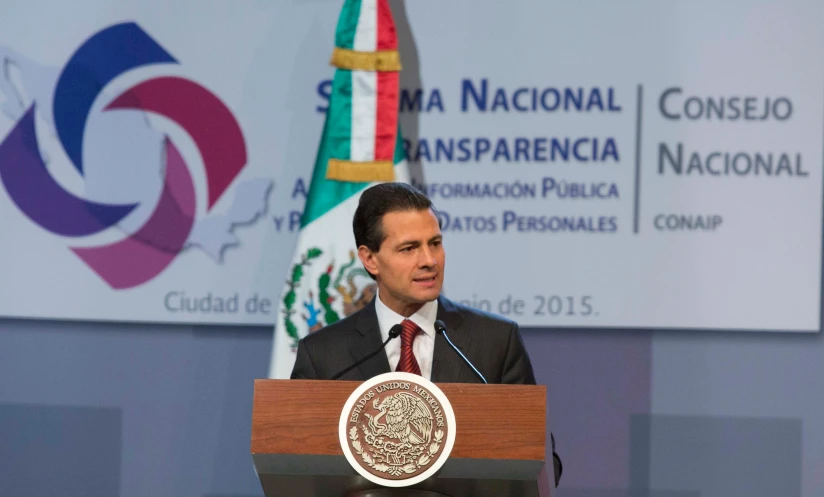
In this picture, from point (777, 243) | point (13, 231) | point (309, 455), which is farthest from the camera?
point (13, 231)

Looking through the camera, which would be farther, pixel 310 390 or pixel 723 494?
pixel 723 494

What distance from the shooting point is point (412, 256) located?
2.68 m

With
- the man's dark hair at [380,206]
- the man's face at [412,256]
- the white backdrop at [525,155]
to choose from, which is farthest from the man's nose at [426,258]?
the white backdrop at [525,155]

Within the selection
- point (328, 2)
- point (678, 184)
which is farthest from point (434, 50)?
point (678, 184)

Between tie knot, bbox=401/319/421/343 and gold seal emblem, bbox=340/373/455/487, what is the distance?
58cm

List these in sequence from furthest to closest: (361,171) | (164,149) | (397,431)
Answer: (164,149) < (361,171) < (397,431)

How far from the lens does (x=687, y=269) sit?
406 cm

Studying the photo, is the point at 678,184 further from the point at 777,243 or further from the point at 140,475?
the point at 140,475

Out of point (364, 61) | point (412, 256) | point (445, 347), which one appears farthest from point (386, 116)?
point (445, 347)

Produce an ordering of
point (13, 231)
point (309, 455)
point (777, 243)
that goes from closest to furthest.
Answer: point (309, 455)
point (777, 243)
point (13, 231)

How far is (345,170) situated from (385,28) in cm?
56

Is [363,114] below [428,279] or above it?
above

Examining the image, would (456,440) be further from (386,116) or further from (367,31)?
(367,31)

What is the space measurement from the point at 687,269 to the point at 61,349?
2.62m
